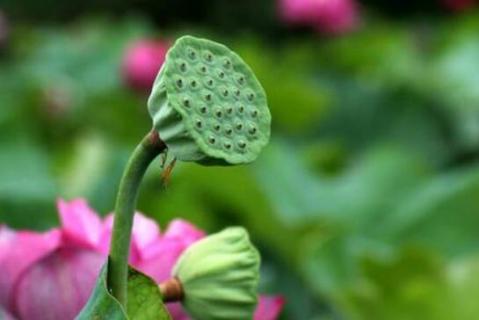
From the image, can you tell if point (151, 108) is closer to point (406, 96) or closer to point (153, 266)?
point (153, 266)

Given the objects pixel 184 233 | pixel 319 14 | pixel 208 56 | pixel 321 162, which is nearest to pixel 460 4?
pixel 319 14

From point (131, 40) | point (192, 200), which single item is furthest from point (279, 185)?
point (131, 40)

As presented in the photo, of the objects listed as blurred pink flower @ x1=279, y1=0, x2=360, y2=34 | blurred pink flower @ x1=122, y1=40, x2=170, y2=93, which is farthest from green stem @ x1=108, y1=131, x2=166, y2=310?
blurred pink flower @ x1=279, y1=0, x2=360, y2=34

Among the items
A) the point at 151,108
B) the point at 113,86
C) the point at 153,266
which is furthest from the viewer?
the point at 113,86

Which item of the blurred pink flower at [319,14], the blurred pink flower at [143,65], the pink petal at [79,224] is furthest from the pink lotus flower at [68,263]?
A: the blurred pink flower at [319,14]

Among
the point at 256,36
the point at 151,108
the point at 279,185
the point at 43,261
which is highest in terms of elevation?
the point at 151,108

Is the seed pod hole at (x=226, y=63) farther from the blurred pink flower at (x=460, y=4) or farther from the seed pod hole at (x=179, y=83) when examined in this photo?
the blurred pink flower at (x=460, y=4)

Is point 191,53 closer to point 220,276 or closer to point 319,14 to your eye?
point 220,276

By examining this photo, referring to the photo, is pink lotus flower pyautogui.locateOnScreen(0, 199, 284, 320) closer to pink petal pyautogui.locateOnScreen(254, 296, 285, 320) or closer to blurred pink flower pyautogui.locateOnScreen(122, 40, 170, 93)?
pink petal pyautogui.locateOnScreen(254, 296, 285, 320)
